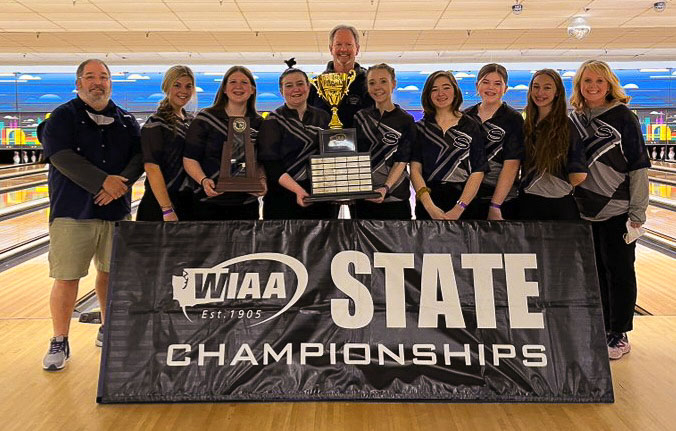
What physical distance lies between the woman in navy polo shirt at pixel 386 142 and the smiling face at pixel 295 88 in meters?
0.24

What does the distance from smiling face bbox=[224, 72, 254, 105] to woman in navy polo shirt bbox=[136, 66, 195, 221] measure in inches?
9.1

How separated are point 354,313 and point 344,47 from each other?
3.68 ft

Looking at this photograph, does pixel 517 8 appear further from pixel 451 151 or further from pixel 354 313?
pixel 354 313

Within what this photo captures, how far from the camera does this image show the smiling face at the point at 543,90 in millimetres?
2508

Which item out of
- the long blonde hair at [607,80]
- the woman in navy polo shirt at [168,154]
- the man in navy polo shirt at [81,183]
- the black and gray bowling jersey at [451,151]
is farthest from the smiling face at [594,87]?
the man in navy polo shirt at [81,183]

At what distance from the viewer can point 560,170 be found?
2496mm

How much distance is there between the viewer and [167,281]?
2189mm

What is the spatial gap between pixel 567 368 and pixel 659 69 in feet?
38.4

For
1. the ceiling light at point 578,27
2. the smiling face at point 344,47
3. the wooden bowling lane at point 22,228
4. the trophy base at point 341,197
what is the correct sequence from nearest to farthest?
the trophy base at point 341,197
the smiling face at point 344,47
the wooden bowling lane at point 22,228
the ceiling light at point 578,27

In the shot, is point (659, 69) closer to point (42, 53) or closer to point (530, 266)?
point (42, 53)

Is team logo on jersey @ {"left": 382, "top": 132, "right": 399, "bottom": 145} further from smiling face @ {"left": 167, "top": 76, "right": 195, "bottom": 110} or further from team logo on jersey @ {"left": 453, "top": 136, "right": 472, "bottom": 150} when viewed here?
smiling face @ {"left": 167, "top": 76, "right": 195, "bottom": 110}

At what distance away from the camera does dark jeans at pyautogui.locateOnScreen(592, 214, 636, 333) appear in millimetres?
2617

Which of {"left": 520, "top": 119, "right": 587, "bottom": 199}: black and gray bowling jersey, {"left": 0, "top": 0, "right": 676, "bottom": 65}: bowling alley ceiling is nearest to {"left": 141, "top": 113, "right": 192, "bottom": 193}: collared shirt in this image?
{"left": 520, "top": 119, "right": 587, "bottom": 199}: black and gray bowling jersey

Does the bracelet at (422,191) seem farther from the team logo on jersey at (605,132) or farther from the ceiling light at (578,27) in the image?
the ceiling light at (578,27)
